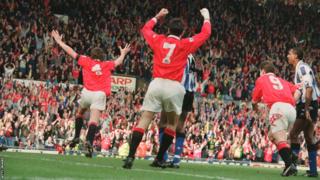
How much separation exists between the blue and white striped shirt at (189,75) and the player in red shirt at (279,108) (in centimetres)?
171

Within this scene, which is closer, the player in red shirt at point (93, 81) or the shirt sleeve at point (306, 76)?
the shirt sleeve at point (306, 76)

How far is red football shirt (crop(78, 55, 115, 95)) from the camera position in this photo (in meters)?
15.5

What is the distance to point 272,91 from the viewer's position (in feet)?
43.2

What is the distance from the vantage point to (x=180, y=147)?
14711 millimetres

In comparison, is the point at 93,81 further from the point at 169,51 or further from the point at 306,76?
the point at 306,76

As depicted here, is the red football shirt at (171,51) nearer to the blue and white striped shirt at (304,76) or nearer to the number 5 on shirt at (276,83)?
the number 5 on shirt at (276,83)

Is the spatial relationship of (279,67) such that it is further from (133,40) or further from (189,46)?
(189,46)

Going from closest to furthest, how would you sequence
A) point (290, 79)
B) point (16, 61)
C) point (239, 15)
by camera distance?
point (16, 61)
point (290, 79)
point (239, 15)

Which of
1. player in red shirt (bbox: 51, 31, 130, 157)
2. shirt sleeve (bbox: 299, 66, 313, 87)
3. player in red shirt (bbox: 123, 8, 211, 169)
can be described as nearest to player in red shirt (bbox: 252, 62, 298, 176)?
shirt sleeve (bbox: 299, 66, 313, 87)

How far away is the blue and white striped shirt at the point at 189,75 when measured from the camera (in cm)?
1463

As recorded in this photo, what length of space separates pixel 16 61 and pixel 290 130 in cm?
1815

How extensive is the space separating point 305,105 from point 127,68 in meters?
20.7

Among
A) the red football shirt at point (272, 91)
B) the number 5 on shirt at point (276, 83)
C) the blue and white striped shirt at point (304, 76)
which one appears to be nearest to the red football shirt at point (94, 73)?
the red football shirt at point (272, 91)

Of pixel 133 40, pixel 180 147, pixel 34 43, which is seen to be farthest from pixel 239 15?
pixel 180 147
